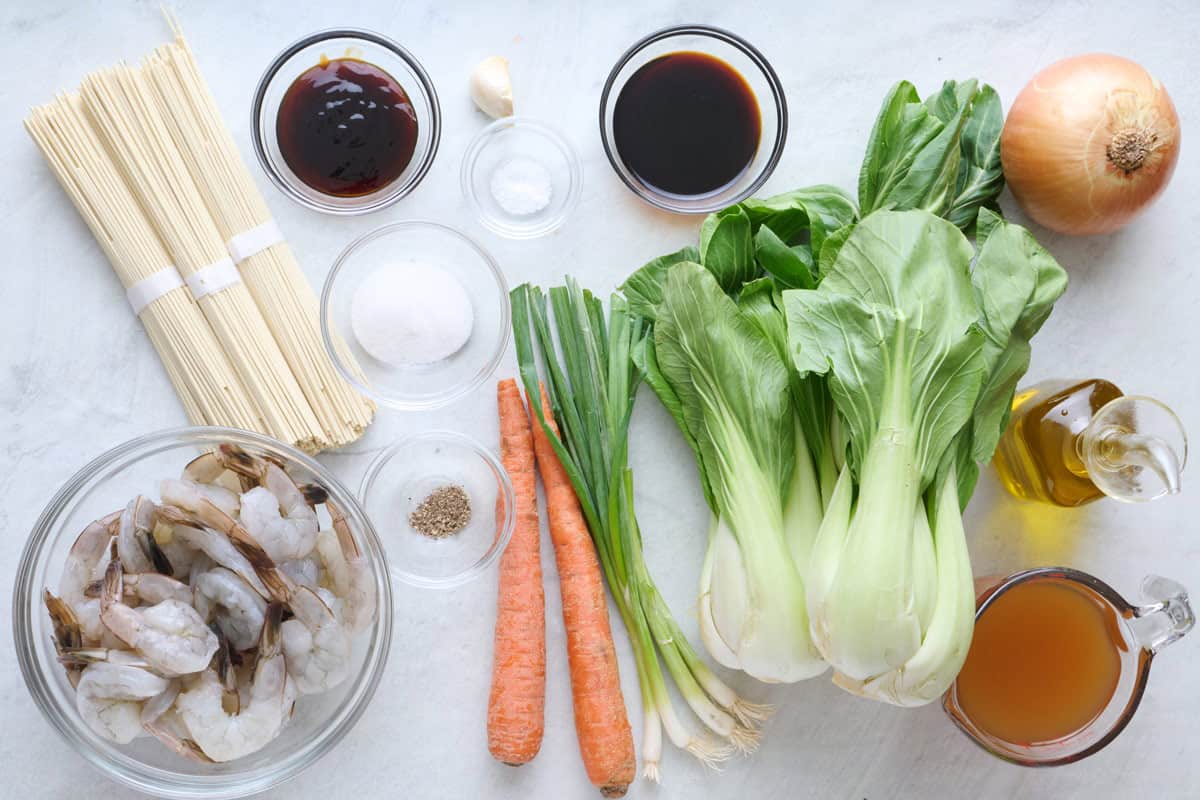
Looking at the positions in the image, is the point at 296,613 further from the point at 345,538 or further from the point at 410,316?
the point at 410,316

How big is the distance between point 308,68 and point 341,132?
12cm

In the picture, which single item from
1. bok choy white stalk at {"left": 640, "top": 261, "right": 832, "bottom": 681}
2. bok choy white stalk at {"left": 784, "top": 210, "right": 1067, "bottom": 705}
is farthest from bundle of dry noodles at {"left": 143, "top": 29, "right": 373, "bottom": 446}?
bok choy white stalk at {"left": 784, "top": 210, "right": 1067, "bottom": 705}

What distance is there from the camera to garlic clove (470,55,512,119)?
1354 millimetres

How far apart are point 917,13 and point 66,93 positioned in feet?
4.12

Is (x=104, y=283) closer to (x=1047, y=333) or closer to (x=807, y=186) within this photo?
(x=807, y=186)

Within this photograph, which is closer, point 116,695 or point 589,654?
point 116,695

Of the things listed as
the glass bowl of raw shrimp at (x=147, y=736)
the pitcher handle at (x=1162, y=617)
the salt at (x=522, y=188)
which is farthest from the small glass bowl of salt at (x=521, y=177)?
the pitcher handle at (x=1162, y=617)

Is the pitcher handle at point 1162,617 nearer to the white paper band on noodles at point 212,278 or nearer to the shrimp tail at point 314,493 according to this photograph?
the shrimp tail at point 314,493

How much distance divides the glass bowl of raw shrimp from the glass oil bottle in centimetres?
93

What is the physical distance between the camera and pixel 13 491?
4.41 ft

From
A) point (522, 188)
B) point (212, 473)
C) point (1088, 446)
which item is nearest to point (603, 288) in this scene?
point (522, 188)

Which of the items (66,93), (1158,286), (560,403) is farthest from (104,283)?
(1158,286)

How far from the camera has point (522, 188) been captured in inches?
54.6

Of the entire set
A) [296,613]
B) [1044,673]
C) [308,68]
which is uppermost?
[308,68]
